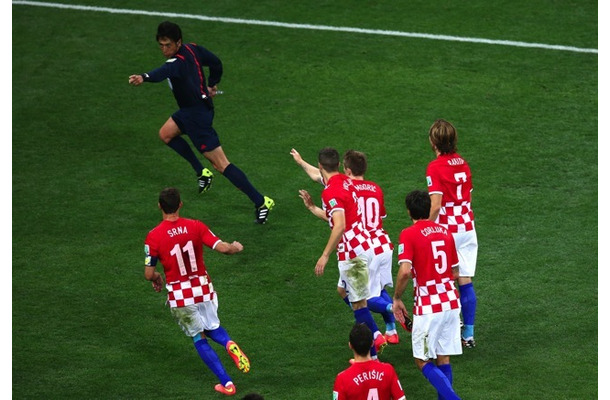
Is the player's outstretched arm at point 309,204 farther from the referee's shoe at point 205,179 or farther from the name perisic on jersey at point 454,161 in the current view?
the referee's shoe at point 205,179

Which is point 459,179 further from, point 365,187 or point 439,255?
point 439,255

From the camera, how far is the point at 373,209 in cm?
1042

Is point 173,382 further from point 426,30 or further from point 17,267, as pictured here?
point 426,30

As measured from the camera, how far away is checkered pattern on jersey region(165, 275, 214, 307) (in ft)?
32.1

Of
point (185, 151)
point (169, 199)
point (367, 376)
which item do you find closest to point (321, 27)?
point (185, 151)

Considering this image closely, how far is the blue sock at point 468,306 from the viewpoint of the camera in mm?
10469

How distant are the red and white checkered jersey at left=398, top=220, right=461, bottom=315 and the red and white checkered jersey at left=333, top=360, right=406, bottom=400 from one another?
142 cm

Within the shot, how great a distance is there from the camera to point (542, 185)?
13.5 m

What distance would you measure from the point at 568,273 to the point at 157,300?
4.48 meters

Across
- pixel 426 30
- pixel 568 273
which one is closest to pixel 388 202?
pixel 568 273

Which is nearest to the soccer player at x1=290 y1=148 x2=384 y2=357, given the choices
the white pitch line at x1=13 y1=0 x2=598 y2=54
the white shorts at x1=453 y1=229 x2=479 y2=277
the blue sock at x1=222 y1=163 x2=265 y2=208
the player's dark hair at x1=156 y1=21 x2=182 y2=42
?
the white shorts at x1=453 y1=229 x2=479 y2=277

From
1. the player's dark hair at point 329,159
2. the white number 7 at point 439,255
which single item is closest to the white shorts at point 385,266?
the player's dark hair at point 329,159

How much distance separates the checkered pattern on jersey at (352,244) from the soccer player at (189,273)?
111cm

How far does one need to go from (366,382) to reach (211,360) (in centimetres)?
238
